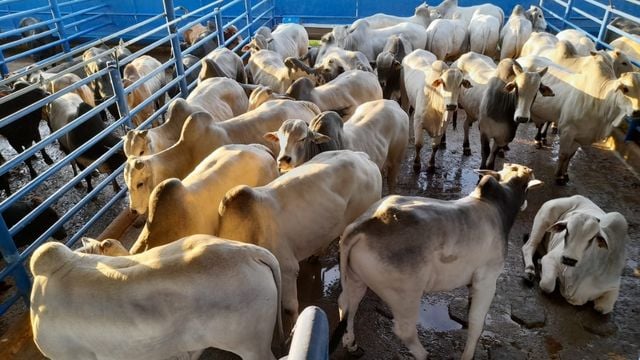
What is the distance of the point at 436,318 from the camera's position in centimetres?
383

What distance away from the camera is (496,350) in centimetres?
351

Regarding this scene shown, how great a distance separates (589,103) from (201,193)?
492cm

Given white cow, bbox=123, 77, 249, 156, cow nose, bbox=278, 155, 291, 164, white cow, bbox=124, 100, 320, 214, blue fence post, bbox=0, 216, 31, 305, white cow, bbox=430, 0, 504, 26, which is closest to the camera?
blue fence post, bbox=0, 216, 31, 305

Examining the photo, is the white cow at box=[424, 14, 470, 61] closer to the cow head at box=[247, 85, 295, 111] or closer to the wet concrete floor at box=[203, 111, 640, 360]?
the cow head at box=[247, 85, 295, 111]

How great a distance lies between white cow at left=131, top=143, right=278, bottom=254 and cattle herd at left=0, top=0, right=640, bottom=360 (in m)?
0.01

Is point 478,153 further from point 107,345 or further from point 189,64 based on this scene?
point 107,345

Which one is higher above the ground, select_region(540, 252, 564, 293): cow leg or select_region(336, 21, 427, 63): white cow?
select_region(336, 21, 427, 63): white cow

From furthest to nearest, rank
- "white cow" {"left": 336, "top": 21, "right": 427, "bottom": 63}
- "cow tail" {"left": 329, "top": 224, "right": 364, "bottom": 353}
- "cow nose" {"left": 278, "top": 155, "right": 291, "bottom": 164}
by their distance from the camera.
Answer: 1. "white cow" {"left": 336, "top": 21, "right": 427, "bottom": 63}
2. "cow nose" {"left": 278, "top": 155, "right": 291, "bottom": 164}
3. "cow tail" {"left": 329, "top": 224, "right": 364, "bottom": 353}

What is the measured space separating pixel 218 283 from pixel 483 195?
1.89 m

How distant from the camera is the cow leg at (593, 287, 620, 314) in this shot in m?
3.82

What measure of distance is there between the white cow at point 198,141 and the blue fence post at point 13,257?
2.95ft

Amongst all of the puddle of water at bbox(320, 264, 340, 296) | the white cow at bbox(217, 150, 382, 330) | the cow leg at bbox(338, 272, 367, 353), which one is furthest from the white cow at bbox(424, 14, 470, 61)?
A: the cow leg at bbox(338, 272, 367, 353)

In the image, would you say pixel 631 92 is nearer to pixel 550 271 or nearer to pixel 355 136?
pixel 550 271

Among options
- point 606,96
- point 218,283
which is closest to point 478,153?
point 606,96
